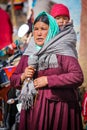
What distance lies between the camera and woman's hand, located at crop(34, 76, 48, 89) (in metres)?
3.51

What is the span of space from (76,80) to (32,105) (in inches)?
20.0

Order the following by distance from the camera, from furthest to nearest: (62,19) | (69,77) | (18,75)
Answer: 1. (62,19)
2. (18,75)
3. (69,77)

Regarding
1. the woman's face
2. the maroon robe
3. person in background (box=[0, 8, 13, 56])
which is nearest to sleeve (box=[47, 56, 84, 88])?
the maroon robe

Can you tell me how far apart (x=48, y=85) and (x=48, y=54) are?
1.01 ft

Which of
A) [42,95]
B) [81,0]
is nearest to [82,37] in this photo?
[81,0]

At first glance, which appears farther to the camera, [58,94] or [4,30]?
[4,30]

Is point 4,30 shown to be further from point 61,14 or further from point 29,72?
point 29,72

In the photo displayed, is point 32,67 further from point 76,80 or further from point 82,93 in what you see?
point 82,93

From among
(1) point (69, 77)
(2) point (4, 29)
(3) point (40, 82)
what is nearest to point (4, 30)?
(2) point (4, 29)

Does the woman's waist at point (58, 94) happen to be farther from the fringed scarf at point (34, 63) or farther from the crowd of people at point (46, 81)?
the fringed scarf at point (34, 63)

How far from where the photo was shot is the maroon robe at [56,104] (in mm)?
3496

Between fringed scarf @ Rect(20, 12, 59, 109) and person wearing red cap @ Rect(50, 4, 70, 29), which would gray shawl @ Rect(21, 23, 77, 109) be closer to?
fringed scarf @ Rect(20, 12, 59, 109)

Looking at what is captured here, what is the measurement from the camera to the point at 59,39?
3.61 metres

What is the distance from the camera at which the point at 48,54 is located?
362 cm
